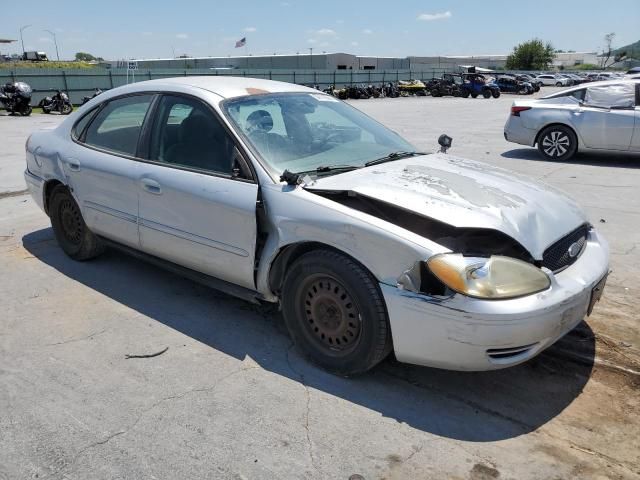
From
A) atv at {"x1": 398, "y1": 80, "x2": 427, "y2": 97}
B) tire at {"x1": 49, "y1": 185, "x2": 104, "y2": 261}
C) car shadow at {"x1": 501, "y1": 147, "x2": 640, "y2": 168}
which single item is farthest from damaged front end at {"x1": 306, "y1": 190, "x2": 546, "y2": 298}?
atv at {"x1": 398, "y1": 80, "x2": 427, "y2": 97}

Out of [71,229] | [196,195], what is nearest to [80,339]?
[196,195]

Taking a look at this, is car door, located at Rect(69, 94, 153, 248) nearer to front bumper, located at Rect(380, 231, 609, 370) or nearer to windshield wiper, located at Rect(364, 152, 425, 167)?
windshield wiper, located at Rect(364, 152, 425, 167)

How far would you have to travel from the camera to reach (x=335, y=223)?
2.97 m

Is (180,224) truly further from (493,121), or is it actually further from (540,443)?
(493,121)

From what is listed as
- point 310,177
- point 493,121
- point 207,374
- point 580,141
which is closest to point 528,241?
point 310,177

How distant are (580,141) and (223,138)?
28.0ft

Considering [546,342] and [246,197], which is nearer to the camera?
[546,342]

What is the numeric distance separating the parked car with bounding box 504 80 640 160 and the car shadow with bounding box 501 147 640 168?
0.25 metres

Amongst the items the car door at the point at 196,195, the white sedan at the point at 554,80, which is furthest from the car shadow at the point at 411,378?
the white sedan at the point at 554,80

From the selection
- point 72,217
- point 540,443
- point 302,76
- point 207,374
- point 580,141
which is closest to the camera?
point 540,443

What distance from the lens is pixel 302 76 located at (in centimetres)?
3856

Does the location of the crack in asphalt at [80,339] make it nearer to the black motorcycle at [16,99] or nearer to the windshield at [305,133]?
the windshield at [305,133]

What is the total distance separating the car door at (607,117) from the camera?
9.61 meters

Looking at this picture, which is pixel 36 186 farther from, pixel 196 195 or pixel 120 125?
pixel 196 195
